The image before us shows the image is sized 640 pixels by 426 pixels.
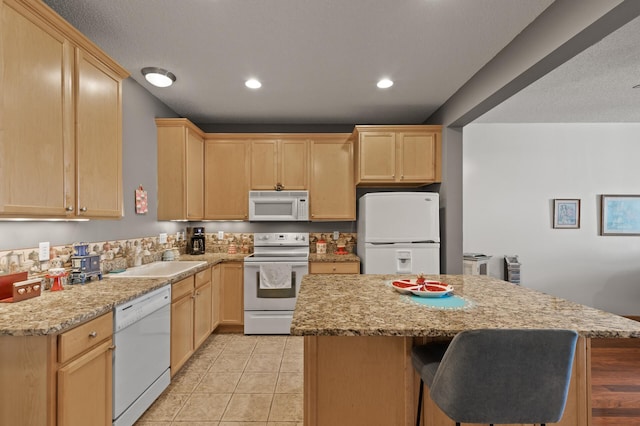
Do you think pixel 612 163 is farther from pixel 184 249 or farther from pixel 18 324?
pixel 18 324

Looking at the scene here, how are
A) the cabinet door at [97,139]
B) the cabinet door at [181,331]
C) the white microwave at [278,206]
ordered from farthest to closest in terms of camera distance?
the white microwave at [278,206] < the cabinet door at [181,331] < the cabinet door at [97,139]

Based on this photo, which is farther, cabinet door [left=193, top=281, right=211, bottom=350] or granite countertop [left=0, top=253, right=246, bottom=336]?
cabinet door [left=193, top=281, right=211, bottom=350]

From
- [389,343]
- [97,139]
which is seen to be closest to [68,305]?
[97,139]

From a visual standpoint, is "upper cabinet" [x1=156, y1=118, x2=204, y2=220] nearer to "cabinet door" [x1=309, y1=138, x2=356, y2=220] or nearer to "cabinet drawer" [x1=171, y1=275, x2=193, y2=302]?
"cabinet drawer" [x1=171, y1=275, x2=193, y2=302]

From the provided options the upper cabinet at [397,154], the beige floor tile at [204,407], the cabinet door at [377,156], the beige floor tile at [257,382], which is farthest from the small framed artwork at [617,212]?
the beige floor tile at [204,407]

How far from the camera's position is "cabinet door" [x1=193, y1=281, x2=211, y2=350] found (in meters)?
2.92

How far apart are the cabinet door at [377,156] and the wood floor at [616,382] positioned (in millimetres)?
2555

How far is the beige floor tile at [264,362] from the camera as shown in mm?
2814

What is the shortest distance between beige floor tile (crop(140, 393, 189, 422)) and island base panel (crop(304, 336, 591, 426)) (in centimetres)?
130

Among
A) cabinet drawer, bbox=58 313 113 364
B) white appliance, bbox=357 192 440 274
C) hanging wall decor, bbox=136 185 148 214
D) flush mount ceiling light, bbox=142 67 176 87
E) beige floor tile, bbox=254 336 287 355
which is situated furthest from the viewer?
white appliance, bbox=357 192 440 274

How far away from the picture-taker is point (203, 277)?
3111 mm

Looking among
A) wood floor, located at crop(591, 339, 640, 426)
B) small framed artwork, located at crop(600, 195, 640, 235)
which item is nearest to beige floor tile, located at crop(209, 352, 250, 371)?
wood floor, located at crop(591, 339, 640, 426)

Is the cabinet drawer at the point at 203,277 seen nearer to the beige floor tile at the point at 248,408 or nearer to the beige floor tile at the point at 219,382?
the beige floor tile at the point at 219,382

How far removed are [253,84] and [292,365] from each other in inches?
103
